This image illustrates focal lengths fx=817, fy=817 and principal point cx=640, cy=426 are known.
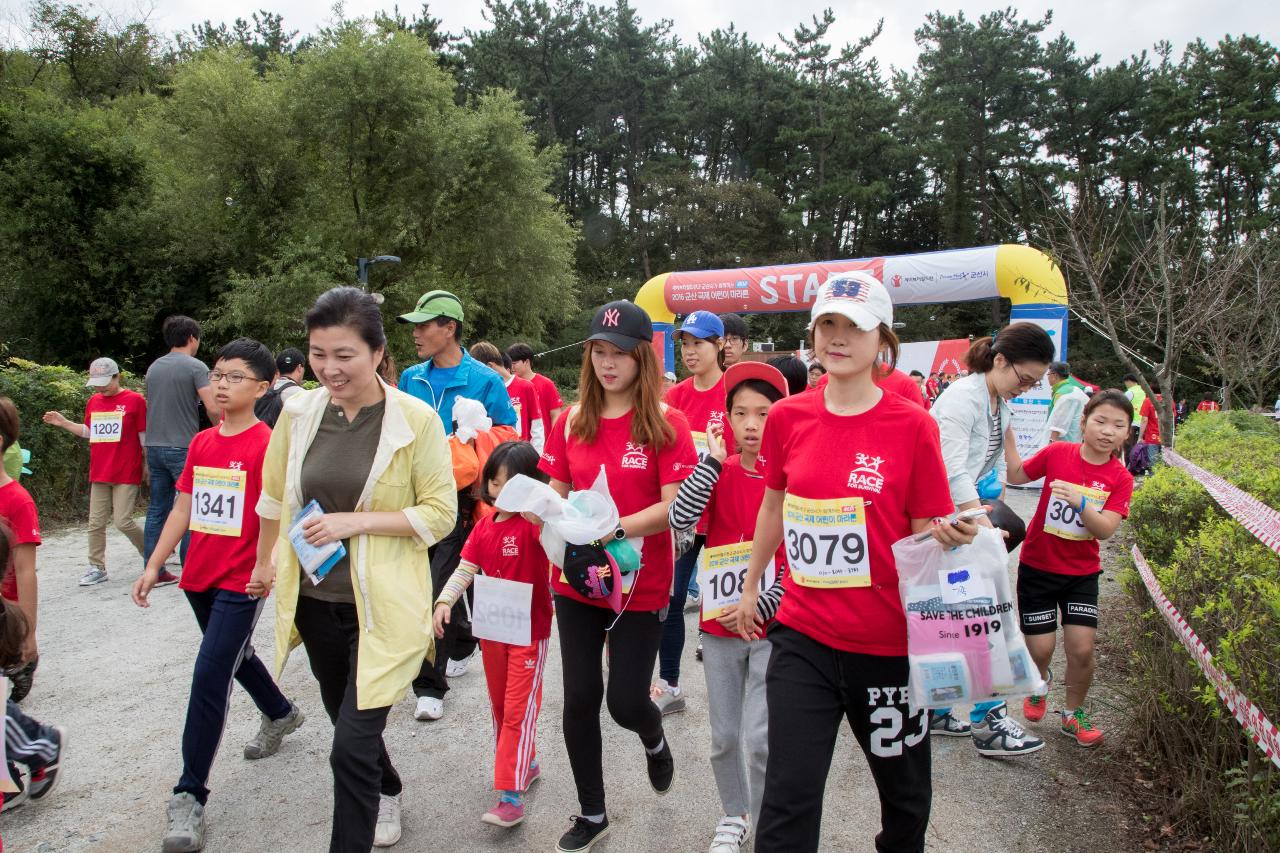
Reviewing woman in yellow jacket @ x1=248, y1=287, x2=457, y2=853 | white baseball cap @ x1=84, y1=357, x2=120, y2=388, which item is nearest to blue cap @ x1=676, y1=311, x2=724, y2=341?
woman in yellow jacket @ x1=248, y1=287, x2=457, y2=853

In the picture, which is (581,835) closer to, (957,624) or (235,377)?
(957,624)

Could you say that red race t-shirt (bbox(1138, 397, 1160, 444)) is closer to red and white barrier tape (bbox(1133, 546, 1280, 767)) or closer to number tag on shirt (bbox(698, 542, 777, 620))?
red and white barrier tape (bbox(1133, 546, 1280, 767))

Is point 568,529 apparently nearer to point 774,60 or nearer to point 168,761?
point 168,761

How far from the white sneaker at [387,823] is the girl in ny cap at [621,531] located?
Answer: 2.22ft

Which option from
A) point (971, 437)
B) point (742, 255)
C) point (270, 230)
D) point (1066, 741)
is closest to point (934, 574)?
point (971, 437)

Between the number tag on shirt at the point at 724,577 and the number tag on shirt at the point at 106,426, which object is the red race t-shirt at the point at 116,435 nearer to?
the number tag on shirt at the point at 106,426

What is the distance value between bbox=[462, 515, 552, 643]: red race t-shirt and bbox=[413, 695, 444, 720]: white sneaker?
1.22m

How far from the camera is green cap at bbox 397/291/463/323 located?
4.47 m

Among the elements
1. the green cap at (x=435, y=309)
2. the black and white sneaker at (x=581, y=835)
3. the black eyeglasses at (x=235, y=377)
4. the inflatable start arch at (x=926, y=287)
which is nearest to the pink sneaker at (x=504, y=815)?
the black and white sneaker at (x=581, y=835)

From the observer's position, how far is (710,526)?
3.29 m

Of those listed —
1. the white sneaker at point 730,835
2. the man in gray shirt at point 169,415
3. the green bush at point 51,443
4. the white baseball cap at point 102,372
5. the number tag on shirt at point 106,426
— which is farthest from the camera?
the green bush at point 51,443

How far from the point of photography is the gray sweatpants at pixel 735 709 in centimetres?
296

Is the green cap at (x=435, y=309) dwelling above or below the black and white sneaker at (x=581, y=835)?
above

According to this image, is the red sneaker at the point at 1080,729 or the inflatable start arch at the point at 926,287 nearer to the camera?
the red sneaker at the point at 1080,729
